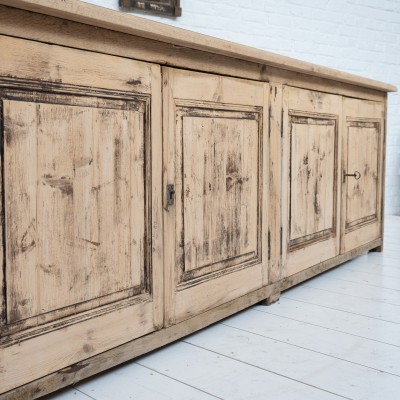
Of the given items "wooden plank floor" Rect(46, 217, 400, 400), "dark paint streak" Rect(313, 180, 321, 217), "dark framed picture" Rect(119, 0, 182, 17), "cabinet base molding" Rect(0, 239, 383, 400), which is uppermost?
"dark framed picture" Rect(119, 0, 182, 17)

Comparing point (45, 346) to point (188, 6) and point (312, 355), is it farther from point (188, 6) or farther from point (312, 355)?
point (188, 6)

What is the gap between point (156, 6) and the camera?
3.02 m

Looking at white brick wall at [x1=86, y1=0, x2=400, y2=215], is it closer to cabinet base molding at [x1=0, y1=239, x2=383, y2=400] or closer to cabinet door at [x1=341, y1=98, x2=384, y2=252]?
cabinet door at [x1=341, y1=98, x2=384, y2=252]

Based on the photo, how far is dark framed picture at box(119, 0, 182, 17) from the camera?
291cm

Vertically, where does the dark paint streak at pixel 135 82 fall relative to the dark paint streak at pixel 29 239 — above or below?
→ above

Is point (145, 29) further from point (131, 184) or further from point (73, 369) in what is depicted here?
point (73, 369)

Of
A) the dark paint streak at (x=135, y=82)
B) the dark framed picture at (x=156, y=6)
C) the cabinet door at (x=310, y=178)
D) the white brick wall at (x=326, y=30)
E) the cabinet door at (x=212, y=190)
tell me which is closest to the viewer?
the dark paint streak at (x=135, y=82)

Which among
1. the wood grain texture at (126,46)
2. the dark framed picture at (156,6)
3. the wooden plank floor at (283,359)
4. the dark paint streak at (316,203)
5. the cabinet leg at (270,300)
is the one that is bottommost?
the wooden plank floor at (283,359)

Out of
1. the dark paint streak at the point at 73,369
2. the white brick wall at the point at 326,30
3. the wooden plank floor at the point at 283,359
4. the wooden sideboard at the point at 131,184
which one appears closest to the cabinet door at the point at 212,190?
the wooden sideboard at the point at 131,184

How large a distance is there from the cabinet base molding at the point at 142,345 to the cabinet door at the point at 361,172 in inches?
18.2

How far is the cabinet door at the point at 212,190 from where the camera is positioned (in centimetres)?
145

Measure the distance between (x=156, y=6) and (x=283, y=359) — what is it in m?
2.23

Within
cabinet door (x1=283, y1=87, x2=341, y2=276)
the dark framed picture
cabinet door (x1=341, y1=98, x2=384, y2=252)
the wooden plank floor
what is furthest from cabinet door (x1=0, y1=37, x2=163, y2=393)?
the dark framed picture

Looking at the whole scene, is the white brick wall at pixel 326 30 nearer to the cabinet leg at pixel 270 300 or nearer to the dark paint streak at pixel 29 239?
the cabinet leg at pixel 270 300
